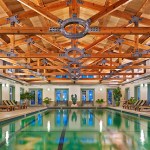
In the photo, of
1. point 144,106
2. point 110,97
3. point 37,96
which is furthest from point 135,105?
point 37,96

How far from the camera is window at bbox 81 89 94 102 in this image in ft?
83.4

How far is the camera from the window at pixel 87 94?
25.4m

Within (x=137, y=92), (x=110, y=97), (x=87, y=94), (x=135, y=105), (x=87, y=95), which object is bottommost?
(x=135, y=105)

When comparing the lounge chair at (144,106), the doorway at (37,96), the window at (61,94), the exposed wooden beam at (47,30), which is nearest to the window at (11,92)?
the doorway at (37,96)

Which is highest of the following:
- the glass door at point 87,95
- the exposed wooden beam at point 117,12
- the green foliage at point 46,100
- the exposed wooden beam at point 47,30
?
the exposed wooden beam at point 117,12

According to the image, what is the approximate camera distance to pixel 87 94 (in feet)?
83.5

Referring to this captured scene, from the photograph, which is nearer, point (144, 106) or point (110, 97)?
point (144, 106)

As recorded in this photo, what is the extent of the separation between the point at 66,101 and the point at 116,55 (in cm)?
1481

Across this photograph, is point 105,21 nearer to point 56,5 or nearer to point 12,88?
point 56,5

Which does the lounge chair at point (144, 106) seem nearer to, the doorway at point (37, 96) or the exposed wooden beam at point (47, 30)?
the exposed wooden beam at point (47, 30)

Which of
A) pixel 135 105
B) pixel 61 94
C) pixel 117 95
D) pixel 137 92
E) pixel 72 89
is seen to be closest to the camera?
pixel 135 105

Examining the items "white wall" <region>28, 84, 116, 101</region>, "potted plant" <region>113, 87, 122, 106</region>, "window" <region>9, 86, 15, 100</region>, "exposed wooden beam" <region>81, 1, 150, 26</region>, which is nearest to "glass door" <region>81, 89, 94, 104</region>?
"white wall" <region>28, 84, 116, 101</region>

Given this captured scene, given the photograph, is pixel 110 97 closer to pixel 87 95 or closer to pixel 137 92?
pixel 87 95

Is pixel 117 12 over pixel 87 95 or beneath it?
over
